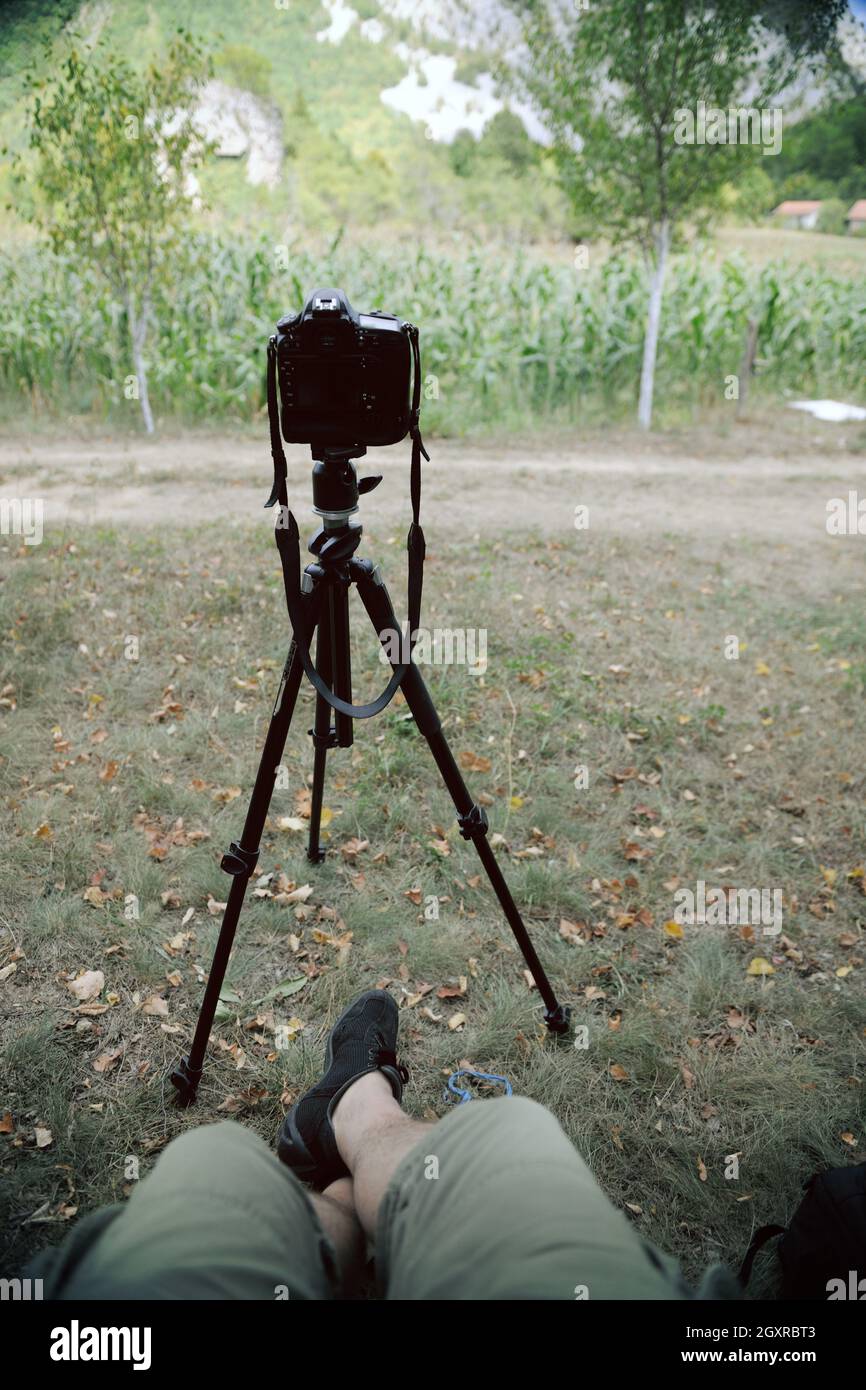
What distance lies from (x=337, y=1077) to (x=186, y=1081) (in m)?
0.38

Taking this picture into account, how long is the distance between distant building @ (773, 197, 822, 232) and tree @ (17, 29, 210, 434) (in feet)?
50.3

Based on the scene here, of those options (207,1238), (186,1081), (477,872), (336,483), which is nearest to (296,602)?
(336,483)

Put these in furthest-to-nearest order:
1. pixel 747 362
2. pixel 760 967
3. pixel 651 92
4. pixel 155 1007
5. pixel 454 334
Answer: pixel 747 362 < pixel 454 334 < pixel 651 92 < pixel 760 967 < pixel 155 1007

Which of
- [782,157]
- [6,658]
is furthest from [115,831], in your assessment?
[782,157]

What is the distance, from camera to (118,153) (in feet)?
20.6

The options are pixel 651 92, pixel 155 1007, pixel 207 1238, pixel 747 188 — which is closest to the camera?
pixel 207 1238

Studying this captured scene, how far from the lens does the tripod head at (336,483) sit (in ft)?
4.85

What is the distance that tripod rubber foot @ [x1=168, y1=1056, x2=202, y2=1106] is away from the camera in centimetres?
183

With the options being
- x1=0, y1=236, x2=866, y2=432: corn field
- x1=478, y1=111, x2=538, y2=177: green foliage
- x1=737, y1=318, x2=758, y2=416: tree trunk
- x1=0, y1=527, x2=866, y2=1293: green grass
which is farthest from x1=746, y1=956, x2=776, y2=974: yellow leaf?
x1=478, y1=111, x2=538, y2=177: green foliage

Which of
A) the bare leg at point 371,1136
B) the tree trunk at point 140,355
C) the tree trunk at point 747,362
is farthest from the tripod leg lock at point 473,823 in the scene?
the tree trunk at point 747,362

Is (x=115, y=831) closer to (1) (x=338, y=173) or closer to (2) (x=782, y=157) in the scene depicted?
(2) (x=782, y=157)

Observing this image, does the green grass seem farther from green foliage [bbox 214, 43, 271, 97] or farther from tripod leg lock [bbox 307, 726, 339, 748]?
green foliage [bbox 214, 43, 271, 97]

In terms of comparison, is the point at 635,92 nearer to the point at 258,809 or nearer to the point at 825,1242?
the point at 258,809
